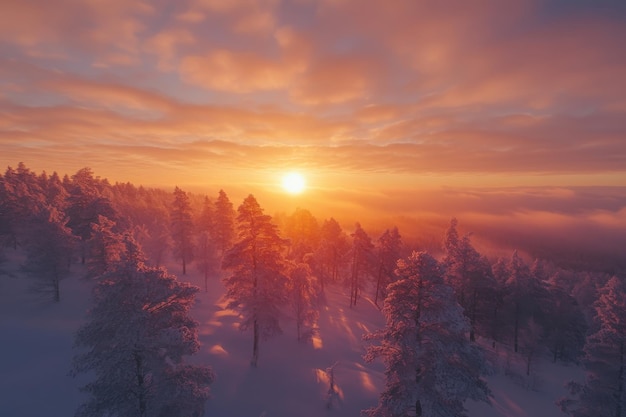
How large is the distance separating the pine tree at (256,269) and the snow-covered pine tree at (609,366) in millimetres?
19037

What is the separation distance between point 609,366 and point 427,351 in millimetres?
13055

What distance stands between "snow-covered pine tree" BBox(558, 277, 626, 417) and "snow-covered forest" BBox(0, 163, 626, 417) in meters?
0.06

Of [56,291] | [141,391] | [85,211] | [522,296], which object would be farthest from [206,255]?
[522,296]

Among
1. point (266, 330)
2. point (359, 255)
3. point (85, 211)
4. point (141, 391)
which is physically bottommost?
point (266, 330)

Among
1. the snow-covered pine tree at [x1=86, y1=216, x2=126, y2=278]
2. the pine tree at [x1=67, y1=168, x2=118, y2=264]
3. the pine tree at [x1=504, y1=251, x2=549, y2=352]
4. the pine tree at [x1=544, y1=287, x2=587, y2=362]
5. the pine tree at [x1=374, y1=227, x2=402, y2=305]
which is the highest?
the pine tree at [x1=67, y1=168, x2=118, y2=264]

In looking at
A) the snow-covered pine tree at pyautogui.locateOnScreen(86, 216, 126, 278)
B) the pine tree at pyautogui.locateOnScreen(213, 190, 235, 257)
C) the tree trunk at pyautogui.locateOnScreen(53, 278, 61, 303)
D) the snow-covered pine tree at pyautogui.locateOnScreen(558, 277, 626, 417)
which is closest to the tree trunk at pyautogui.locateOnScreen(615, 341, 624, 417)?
the snow-covered pine tree at pyautogui.locateOnScreen(558, 277, 626, 417)

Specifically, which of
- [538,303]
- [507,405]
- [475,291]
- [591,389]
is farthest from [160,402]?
[538,303]

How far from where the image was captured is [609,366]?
1638 cm

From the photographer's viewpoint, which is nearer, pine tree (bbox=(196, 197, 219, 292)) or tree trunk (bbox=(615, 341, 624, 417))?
tree trunk (bbox=(615, 341, 624, 417))

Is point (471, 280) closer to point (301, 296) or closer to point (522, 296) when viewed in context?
point (522, 296)

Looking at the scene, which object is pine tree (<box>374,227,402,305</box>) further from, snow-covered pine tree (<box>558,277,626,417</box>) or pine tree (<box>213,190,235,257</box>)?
snow-covered pine tree (<box>558,277,626,417</box>)

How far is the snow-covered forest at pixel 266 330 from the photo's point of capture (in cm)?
1120

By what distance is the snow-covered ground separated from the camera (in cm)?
1867

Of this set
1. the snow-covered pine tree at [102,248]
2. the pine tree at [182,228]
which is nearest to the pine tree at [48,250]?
the snow-covered pine tree at [102,248]
